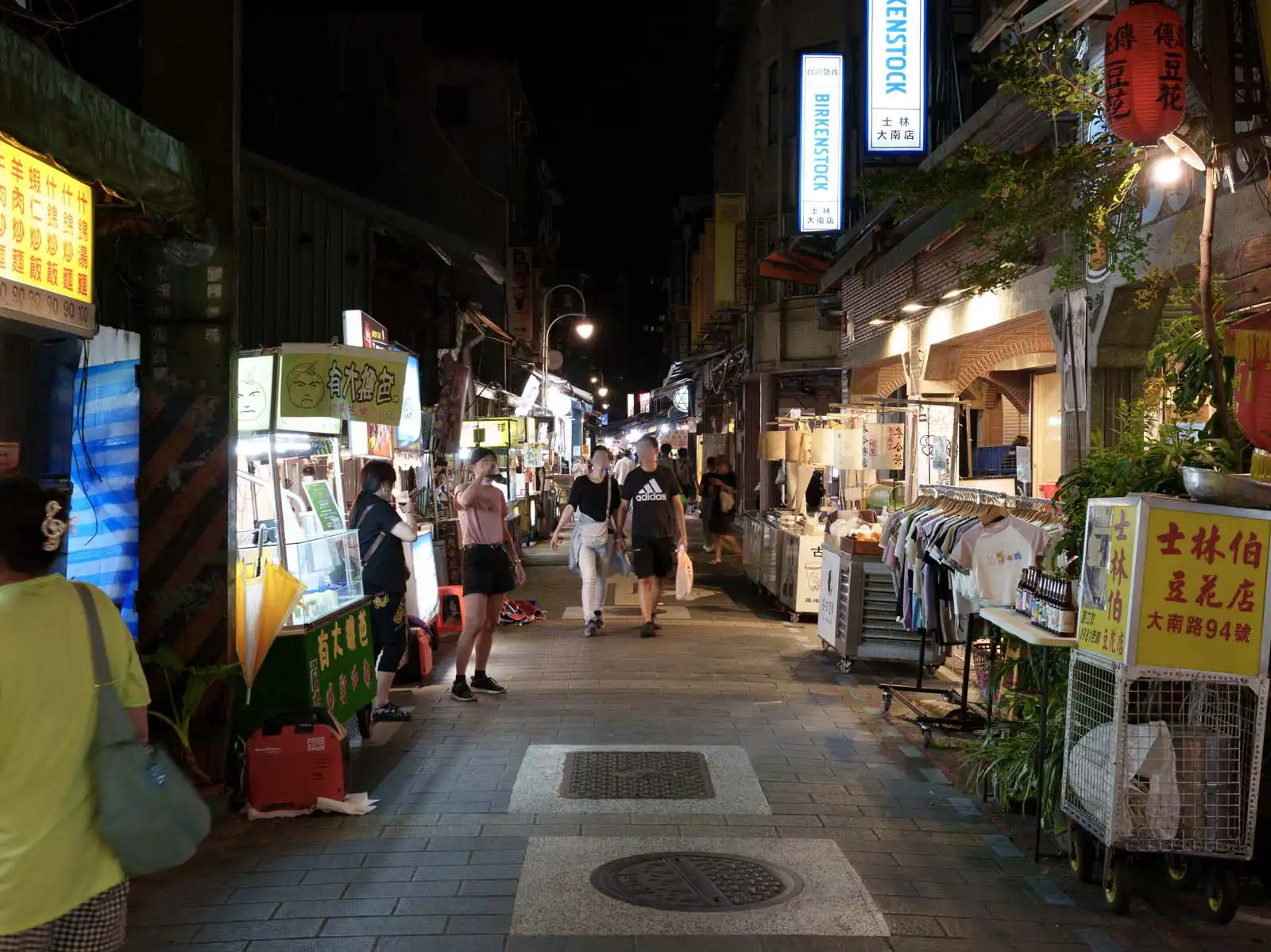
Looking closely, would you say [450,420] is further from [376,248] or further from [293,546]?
[293,546]

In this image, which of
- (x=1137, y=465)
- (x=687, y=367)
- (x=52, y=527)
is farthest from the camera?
(x=687, y=367)

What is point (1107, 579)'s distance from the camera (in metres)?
5.06

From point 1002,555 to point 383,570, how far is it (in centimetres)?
460

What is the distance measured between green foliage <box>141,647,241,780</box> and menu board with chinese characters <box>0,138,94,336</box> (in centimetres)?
196

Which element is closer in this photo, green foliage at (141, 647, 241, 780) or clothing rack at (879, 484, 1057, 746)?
green foliage at (141, 647, 241, 780)

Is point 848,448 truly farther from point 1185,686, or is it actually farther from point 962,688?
point 1185,686

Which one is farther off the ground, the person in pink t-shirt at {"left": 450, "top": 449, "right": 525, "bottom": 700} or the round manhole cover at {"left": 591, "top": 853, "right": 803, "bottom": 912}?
the person in pink t-shirt at {"left": 450, "top": 449, "right": 525, "bottom": 700}

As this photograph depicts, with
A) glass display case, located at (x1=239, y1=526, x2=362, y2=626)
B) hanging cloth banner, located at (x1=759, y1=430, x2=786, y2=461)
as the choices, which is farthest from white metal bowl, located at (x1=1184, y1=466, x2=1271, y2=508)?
hanging cloth banner, located at (x1=759, y1=430, x2=786, y2=461)

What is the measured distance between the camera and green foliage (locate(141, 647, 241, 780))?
246 inches

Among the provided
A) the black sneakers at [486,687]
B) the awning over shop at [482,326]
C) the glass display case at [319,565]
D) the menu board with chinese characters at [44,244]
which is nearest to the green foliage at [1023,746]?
the black sneakers at [486,687]

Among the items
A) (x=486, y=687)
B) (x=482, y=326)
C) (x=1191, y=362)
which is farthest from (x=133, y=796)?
(x=482, y=326)

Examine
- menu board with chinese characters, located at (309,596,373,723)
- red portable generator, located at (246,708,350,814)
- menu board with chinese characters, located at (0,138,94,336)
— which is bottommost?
red portable generator, located at (246,708,350,814)

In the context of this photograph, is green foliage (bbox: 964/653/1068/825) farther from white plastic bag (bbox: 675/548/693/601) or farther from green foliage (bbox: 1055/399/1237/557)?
white plastic bag (bbox: 675/548/693/601)

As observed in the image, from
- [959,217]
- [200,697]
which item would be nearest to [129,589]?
[200,697]
